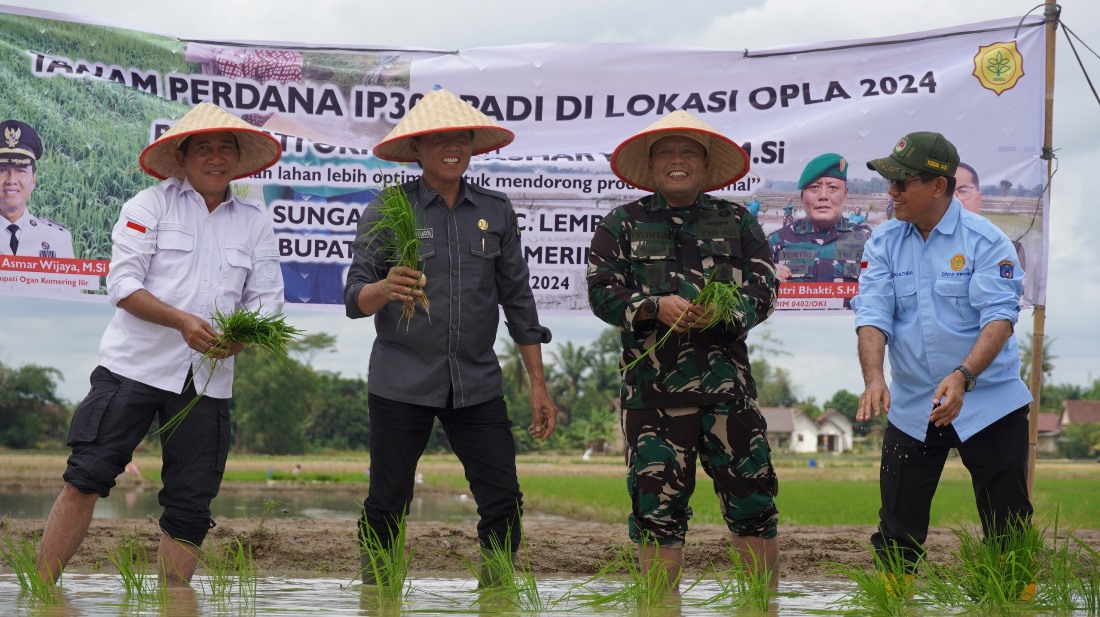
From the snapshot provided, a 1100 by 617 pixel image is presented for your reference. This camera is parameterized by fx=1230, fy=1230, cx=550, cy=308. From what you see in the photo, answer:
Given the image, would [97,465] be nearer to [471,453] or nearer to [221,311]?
[221,311]

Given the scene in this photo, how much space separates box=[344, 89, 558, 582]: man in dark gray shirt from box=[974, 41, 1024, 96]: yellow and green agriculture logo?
3727 millimetres

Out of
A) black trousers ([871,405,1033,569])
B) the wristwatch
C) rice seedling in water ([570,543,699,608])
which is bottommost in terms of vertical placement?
rice seedling in water ([570,543,699,608])

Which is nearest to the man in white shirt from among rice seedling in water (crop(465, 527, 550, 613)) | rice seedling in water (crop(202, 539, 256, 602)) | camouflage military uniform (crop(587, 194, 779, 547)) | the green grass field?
rice seedling in water (crop(202, 539, 256, 602))

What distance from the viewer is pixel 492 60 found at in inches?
299

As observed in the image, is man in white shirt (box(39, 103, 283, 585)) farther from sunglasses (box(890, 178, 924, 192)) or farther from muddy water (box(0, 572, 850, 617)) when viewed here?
sunglasses (box(890, 178, 924, 192))

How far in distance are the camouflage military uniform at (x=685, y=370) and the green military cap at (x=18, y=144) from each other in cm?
403

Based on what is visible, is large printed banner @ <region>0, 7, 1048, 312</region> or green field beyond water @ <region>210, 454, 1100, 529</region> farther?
green field beyond water @ <region>210, 454, 1100, 529</region>

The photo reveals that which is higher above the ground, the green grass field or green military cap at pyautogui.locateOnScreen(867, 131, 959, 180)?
green military cap at pyautogui.locateOnScreen(867, 131, 959, 180)

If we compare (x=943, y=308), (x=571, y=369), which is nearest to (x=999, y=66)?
(x=943, y=308)

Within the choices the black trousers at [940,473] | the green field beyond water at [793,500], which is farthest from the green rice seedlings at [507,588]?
the green field beyond water at [793,500]

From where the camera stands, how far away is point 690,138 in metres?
5.18

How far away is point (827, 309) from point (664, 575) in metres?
3.48

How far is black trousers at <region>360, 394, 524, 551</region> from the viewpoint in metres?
5.22

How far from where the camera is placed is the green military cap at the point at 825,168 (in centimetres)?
760
